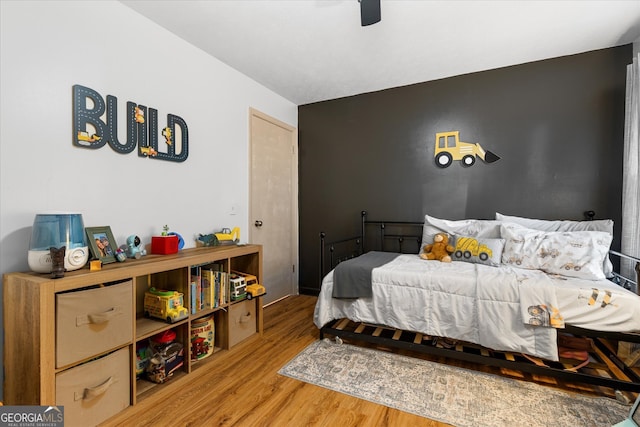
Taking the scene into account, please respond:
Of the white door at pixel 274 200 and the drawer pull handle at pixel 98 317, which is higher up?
the white door at pixel 274 200

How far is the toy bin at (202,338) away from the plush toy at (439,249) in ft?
6.21

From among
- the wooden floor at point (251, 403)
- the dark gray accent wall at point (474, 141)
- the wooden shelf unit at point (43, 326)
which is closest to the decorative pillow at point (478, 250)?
the dark gray accent wall at point (474, 141)

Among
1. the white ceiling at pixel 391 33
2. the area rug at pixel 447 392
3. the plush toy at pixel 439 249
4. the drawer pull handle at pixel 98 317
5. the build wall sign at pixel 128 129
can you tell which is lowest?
the area rug at pixel 447 392

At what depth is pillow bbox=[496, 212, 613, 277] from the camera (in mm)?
2229

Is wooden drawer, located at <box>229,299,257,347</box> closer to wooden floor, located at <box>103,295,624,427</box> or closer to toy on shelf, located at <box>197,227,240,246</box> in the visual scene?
wooden floor, located at <box>103,295,624,427</box>

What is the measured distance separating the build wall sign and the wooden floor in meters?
1.52

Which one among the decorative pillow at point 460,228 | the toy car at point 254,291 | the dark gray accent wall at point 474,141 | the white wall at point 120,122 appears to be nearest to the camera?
the white wall at point 120,122

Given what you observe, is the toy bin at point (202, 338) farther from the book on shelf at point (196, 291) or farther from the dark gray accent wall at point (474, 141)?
the dark gray accent wall at point (474, 141)

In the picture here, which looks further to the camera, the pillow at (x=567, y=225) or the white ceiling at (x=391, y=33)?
the pillow at (x=567, y=225)

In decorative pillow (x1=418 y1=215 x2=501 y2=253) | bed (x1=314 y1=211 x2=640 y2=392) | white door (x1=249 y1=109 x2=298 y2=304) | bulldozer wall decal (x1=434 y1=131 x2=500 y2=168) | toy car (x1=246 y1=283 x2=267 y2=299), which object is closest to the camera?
bed (x1=314 y1=211 x2=640 y2=392)

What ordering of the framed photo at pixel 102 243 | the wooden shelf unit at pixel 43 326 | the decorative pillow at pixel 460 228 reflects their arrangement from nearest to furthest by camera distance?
the wooden shelf unit at pixel 43 326 < the framed photo at pixel 102 243 < the decorative pillow at pixel 460 228

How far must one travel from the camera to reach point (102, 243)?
1.71 m

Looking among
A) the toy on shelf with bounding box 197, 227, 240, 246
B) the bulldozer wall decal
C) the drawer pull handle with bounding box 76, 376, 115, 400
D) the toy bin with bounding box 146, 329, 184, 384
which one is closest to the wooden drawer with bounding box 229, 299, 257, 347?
the toy bin with bounding box 146, 329, 184, 384

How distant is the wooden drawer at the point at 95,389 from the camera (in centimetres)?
133
